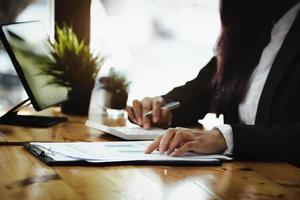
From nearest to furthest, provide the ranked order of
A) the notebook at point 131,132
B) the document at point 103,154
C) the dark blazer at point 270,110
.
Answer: the document at point 103,154 < the dark blazer at point 270,110 < the notebook at point 131,132

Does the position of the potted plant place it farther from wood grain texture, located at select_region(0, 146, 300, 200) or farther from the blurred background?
wood grain texture, located at select_region(0, 146, 300, 200)

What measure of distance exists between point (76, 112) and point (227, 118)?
1.91ft

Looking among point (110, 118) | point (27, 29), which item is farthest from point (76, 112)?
point (27, 29)

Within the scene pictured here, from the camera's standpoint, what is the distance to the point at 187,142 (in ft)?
4.43

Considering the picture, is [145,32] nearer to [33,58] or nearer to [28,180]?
[33,58]

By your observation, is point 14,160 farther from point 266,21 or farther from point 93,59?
point 266,21

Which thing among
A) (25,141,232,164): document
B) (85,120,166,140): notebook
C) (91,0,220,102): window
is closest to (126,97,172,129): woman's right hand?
(85,120,166,140): notebook

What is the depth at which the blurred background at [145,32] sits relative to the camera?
2.61 m

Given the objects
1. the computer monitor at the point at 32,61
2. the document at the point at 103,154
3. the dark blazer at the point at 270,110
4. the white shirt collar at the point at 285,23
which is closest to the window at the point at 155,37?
the dark blazer at the point at 270,110

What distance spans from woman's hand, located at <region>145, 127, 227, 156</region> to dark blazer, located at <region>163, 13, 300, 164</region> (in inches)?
1.9

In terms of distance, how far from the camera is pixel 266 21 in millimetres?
2055

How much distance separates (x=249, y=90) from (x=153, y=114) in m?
0.38

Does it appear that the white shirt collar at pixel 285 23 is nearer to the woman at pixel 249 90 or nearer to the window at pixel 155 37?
the woman at pixel 249 90

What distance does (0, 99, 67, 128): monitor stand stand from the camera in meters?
1.80
